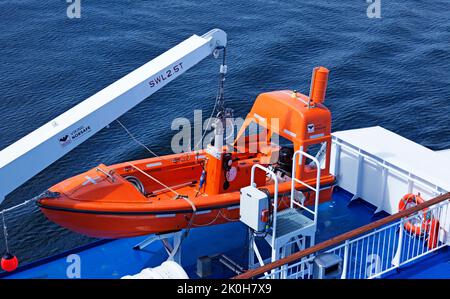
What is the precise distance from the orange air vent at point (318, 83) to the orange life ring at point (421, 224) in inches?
69.7

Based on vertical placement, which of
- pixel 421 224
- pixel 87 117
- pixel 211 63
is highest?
pixel 87 117

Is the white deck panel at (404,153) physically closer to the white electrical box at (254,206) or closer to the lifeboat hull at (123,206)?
the lifeboat hull at (123,206)

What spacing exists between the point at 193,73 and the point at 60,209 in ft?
39.9

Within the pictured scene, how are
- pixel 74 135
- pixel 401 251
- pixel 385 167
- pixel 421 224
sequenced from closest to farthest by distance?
pixel 74 135
pixel 421 224
pixel 401 251
pixel 385 167

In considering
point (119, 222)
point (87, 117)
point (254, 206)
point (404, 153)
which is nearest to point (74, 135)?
point (87, 117)

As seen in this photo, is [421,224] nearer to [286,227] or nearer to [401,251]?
[401,251]

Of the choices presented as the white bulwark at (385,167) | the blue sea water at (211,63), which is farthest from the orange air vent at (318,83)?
the blue sea water at (211,63)

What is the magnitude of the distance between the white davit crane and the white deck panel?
2.67m

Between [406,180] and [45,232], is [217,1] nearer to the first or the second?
[45,232]

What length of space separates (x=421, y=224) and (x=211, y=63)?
12602 mm

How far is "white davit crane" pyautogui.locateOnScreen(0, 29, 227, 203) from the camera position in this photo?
6996 mm

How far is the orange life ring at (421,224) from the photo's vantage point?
8609 millimetres

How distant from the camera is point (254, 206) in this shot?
7.53 m
